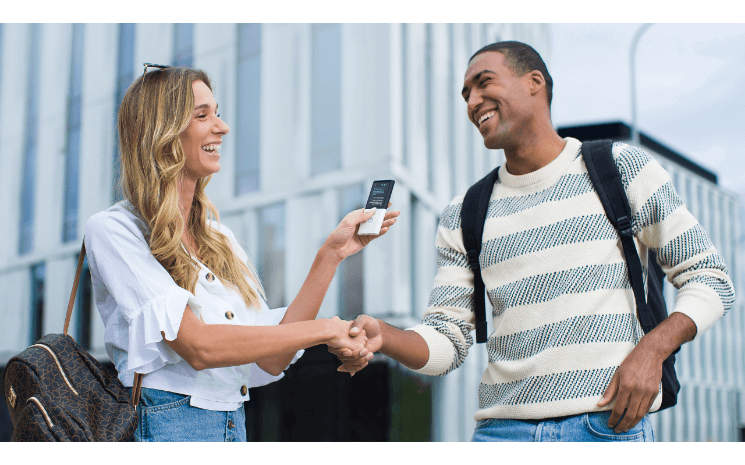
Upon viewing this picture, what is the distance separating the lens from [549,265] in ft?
8.19

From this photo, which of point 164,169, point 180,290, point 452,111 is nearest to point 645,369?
point 180,290

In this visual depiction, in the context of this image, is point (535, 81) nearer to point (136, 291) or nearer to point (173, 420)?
point (136, 291)

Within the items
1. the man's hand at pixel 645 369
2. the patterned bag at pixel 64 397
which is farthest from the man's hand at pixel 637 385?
the patterned bag at pixel 64 397

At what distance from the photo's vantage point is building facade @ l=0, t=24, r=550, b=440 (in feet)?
23.5

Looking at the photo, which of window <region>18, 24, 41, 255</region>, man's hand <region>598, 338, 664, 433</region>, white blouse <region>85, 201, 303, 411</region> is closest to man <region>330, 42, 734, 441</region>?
man's hand <region>598, 338, 664, 433</region>

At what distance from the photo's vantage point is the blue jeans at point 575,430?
Answer: 230cm

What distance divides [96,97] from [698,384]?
32.2 m

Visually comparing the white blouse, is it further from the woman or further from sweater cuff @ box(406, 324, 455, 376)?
sweater cuff @ box(406, 324, 455, 376)

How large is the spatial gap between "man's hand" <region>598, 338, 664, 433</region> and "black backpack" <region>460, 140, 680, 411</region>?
11 cm

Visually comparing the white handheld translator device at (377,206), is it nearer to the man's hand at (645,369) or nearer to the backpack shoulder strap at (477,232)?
the backpack shoulder strap at (477,232)

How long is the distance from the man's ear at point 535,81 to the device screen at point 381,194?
722 mm

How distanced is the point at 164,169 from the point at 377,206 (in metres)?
0.90
